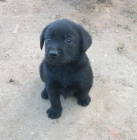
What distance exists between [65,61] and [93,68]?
141 centimetres

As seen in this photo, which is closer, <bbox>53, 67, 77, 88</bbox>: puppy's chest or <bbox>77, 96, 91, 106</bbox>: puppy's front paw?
<bbox>53, 67, 77, 88</bbox>: puppy's chest

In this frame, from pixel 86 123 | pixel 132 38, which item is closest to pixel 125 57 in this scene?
pixel 132 38

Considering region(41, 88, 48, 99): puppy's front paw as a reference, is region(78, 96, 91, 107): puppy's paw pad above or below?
above

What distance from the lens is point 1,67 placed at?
4.31 meters

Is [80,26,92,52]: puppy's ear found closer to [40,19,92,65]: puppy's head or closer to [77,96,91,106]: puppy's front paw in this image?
[40,19,92,65]: puppy's head

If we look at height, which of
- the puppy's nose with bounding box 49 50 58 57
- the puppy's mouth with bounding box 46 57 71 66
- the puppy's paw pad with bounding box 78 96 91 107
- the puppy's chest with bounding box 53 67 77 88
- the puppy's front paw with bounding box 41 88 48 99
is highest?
the puppy's nose with bounding box 49 50 58 57

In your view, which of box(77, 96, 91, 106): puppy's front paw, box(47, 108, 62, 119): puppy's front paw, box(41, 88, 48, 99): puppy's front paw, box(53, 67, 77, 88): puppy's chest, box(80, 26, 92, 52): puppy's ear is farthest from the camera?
box(41, 88, 48, 99): puppy's front paw

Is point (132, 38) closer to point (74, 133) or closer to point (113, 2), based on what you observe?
point (113, 2)

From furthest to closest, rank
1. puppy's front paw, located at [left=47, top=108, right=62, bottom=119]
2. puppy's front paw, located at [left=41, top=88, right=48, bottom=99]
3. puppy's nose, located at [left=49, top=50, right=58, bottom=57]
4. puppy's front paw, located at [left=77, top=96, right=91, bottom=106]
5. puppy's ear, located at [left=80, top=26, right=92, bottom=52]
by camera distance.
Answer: puppy's front paw, located at [left=41, top=88, right=48, bottom=99], puppy's front paw, located at [left=77, top=96, right=91, bottom=106], puppy's front paw, located at [left=47, top=108, right=62, bottom=119], puppy's ear, located at [left=80, top=26, right=92, bottom=52], puppy's nose, located at [left=49, top=50, right=58, bottom=57]

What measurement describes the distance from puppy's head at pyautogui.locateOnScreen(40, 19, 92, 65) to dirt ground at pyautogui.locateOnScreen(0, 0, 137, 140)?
0.92 m

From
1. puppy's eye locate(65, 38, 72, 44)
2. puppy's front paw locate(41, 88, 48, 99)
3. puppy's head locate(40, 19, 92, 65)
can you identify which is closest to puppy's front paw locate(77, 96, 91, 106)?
puppy's front paw locate(41, 88, 48, 99)

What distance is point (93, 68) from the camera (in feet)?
14.0

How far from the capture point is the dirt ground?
132 inches

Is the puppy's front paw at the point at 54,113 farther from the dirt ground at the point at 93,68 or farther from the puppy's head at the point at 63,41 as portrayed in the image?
the puppy's head at the point at 63,41
